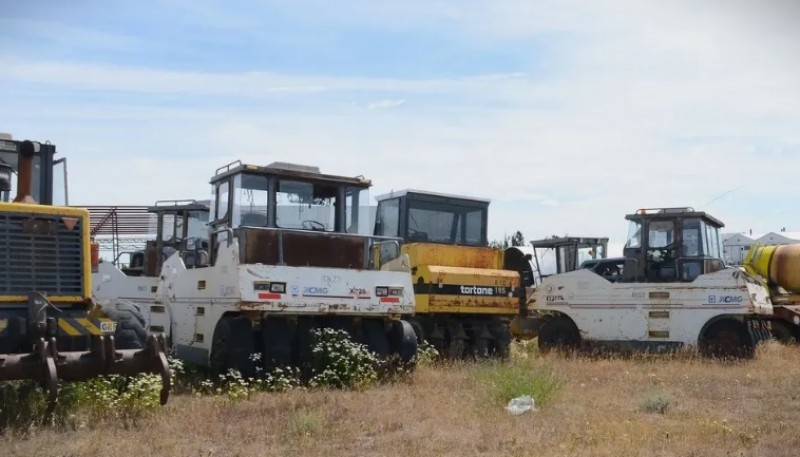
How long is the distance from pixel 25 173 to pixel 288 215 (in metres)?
3.22

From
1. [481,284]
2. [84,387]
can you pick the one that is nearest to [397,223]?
[481,284]

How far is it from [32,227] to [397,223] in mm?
7101

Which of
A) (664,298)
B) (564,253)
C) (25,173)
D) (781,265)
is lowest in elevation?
(664,298)

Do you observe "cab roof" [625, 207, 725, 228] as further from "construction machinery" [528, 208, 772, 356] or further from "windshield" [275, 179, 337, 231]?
"windshield" [275, 179, 337, 231]

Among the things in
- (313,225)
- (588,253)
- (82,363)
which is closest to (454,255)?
(313,225)

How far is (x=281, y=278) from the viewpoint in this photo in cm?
982

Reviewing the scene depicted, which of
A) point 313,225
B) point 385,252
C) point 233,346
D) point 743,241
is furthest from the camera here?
point 743,241

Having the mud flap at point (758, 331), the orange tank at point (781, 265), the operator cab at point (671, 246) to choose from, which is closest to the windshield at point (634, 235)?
the operator cab at point (671, 246)

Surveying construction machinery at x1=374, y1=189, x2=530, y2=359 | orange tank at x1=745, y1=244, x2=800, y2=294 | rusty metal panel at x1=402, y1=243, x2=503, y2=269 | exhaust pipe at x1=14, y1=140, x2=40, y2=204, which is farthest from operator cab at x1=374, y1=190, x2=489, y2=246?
orange tank at x1=745, y1=244, x2=800, y2=294

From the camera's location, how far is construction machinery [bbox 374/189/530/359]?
13.1m

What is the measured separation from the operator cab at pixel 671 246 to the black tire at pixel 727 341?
3.19ft

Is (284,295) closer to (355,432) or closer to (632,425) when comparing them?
(355,432)

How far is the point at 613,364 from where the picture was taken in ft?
43.3

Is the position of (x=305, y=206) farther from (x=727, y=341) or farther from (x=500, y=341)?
(x=727, y=341)
